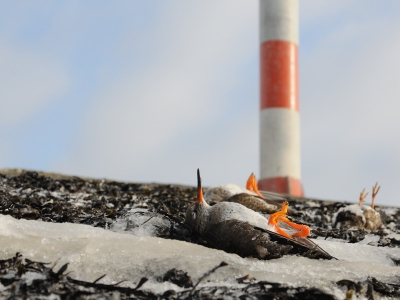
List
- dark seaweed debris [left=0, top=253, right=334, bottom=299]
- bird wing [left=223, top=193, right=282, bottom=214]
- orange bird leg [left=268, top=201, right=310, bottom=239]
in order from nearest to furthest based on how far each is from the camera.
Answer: dark seaweed debris [left=0, top=253, right=334, bottom=299] < orange bird leg [left=268, top=201, right=310, bottom=239] < bird wing [left=223, top=193, right=282, bottom=214]

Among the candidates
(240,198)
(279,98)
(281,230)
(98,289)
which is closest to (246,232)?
(281,230)

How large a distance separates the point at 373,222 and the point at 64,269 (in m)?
3.14

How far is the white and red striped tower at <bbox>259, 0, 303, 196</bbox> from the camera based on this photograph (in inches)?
435

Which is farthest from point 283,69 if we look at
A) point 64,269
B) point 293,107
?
point 64,269

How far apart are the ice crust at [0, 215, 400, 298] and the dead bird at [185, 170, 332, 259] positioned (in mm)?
80

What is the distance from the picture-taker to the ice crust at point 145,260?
3.01m

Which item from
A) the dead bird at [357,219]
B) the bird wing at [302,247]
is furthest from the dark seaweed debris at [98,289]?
the dead bird at [357,219]

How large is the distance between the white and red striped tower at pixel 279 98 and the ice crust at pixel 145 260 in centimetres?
737

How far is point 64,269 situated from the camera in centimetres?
291

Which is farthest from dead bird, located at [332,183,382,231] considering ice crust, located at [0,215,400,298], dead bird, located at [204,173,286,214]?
ice crust, located at [0,215,400,298]

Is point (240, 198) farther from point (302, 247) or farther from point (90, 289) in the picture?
point (90, 289)

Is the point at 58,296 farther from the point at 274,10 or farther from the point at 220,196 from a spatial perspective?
the point at 274,10

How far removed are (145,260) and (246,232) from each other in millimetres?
613

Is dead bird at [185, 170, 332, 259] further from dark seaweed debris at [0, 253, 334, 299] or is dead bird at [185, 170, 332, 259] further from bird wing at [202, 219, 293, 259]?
dark seaweed debris at [0, 253, 334, 299]
